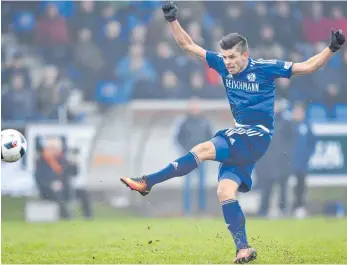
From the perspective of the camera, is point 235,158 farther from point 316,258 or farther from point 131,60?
point 131,60

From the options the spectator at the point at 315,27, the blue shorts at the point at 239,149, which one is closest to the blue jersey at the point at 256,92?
the blue shorts at the point at 239,149

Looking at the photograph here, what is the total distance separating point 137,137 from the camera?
1841 cm

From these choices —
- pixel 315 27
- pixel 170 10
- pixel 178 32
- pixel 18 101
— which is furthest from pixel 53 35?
pixel 170 10

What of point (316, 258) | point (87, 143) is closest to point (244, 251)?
point (316, 258)

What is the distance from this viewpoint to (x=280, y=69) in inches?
371

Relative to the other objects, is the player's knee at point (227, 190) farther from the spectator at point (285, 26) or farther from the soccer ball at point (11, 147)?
the spectator at point (285, 26)

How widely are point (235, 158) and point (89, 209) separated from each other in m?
8.81

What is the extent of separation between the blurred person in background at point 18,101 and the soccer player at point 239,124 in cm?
906

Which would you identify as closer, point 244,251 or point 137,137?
point 244,251

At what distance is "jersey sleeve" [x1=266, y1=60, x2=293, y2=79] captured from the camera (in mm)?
9375

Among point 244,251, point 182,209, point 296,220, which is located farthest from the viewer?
point 182,209

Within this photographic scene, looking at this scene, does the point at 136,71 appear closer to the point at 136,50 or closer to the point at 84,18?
the point at 136,50

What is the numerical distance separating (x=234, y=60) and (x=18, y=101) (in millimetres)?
9681

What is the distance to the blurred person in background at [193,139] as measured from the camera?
59.8 ft
